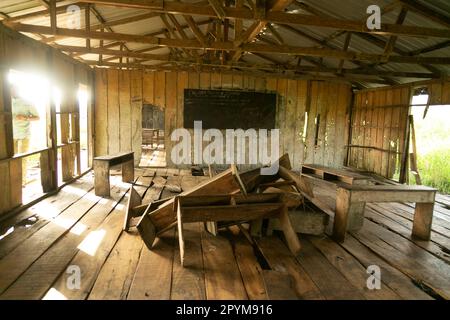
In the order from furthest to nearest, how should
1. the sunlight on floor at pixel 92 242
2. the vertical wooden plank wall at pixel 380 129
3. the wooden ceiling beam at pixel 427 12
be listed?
the vertical wooden plank wall at pixel 380 129
the wooden ceiling beam at pixel 427 12
the sunlight on floor at pixel 92 242

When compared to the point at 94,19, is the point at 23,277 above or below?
below

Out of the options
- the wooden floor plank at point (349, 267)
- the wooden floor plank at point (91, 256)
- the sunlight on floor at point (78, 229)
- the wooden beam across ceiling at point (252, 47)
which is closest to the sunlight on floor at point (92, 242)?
the wooden floor plank at point (91, 256)

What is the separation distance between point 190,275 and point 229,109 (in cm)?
706

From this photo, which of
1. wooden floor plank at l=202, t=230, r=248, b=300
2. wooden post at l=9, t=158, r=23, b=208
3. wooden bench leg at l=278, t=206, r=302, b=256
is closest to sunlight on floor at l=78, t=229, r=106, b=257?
wooden floor plank at l=202, t=230, r=248, b=300

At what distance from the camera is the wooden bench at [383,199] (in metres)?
3.69

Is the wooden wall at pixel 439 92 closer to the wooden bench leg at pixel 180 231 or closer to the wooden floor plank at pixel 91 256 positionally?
the wooden bench leg at pixel 180 231

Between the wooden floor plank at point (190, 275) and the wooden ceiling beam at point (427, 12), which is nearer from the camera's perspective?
the wooden floor plank at point (190, 275)

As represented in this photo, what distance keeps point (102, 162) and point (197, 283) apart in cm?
385

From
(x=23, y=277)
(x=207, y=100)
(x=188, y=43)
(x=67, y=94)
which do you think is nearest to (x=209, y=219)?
(x=23, y=277)

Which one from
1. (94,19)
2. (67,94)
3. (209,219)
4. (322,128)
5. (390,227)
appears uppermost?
(94,19)

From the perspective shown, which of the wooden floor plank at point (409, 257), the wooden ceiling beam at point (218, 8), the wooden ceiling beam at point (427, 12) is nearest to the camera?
the wooden floor plank at point (409, 257)

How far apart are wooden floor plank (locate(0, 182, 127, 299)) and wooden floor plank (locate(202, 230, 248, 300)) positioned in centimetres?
144

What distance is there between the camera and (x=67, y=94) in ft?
21.9
